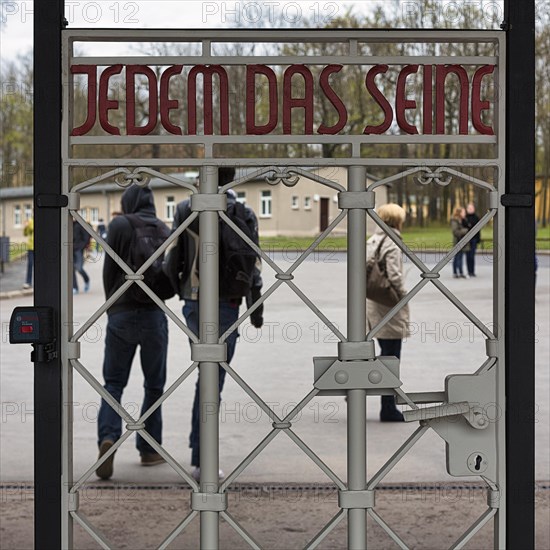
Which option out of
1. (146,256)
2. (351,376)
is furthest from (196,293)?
(351,376)

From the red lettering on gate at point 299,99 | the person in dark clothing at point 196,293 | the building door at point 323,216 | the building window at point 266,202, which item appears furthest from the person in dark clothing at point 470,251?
the red lettering on gate at point 299,99

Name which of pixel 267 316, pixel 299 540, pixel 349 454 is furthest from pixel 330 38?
pixel 267 316

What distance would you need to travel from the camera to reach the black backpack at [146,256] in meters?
5.16

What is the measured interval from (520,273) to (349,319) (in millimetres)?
507

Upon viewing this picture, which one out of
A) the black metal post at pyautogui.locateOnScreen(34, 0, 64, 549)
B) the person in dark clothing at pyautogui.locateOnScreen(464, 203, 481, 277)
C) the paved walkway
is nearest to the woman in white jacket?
the paved walkway

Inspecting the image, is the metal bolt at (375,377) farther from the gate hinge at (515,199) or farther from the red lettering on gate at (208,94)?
the red lettering on gate at (208,94)

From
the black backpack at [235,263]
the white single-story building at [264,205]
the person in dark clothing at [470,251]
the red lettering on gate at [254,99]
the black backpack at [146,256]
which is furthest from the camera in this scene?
the white single-story building at [264,205]

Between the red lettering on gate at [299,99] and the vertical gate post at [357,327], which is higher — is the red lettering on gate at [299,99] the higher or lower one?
the higher one

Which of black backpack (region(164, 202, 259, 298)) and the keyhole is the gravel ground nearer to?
black backpack (region(164, 202, 259, 298))

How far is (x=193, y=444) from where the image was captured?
5.35 m

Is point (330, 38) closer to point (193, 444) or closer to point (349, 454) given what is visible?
point (349, 454)

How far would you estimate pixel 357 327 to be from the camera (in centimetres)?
283

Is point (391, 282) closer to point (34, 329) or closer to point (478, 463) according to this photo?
point (478, 463)

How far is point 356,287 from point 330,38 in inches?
28.7
